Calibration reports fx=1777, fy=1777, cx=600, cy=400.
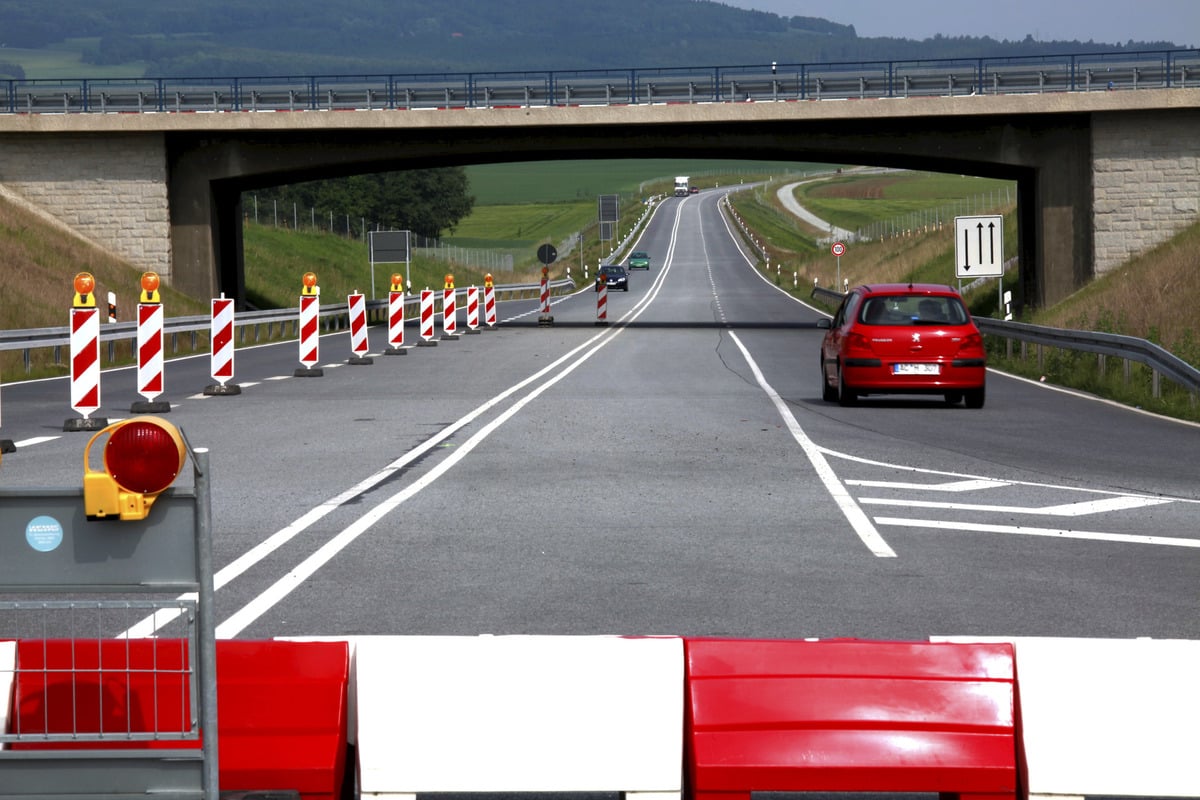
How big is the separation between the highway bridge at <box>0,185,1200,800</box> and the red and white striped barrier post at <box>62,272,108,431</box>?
55cm

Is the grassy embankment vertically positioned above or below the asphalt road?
above

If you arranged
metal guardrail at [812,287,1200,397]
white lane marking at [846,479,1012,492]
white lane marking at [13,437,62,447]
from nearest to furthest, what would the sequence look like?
white lane marking at [846,479,1012,492], white lane marking at [13,437,62,447], metal guardrail at [812,287,1200,397]

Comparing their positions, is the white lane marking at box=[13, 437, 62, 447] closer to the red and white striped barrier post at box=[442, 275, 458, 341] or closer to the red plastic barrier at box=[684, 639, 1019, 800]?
the red plastic barrier at box=[684, 639, 1019, 800]

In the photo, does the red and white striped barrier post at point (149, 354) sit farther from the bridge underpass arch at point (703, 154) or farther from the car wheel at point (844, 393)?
the bridge underpass arch at point (703, 154)

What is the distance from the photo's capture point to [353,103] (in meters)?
49.4

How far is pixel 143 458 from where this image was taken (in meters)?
4.21

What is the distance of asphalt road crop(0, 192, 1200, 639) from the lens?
8.37 m

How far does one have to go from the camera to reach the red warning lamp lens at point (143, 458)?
165 inches

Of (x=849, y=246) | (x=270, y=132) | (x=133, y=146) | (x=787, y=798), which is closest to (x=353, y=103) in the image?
(x=270, y=132)

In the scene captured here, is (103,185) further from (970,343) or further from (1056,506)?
(1056,506)

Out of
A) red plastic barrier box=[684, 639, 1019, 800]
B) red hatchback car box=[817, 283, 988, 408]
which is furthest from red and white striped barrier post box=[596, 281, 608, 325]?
red plastic barrier box=[684, 639, 1019, 800]

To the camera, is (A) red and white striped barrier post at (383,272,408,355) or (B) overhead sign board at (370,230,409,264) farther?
(B) overhead sign board at (370,230,409,264)

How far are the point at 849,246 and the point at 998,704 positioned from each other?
10541 centimetres

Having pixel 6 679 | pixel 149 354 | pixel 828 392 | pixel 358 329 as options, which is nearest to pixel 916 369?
pixel 828 392
